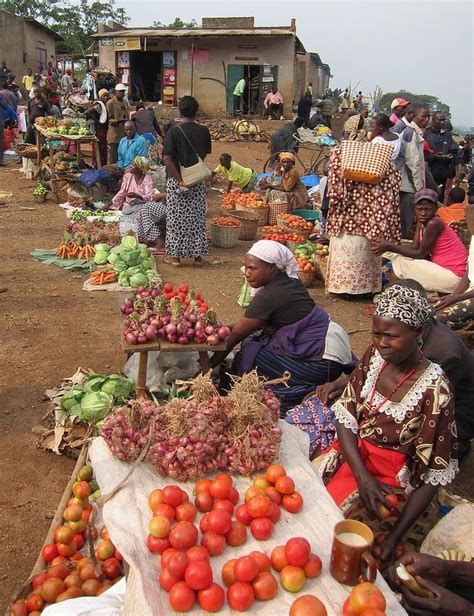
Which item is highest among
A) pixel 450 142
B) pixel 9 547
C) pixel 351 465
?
pixel 450 142

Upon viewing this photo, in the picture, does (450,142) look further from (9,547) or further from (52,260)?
(9,547)

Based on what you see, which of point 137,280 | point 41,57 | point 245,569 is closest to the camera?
point 245,569

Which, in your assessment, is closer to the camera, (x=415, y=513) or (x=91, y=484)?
(x=415, y=513)

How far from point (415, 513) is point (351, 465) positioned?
0.36m

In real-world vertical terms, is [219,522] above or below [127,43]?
below

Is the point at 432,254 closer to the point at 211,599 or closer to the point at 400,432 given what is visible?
the point at 400,432

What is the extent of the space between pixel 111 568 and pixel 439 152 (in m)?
10.2

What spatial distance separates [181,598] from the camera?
5.77 feet

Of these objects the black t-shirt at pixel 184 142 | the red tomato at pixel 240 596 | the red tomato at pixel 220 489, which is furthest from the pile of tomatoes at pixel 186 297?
the black t-shirt at pixel 184 142

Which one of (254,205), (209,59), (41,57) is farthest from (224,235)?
(41,57)

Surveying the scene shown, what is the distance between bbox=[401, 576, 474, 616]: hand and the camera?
2.04 m

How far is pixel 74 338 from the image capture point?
18.1 ft

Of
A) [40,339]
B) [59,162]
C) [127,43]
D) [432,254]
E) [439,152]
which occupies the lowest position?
[40,339]

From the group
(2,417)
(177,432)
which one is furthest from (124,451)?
(2,417)
